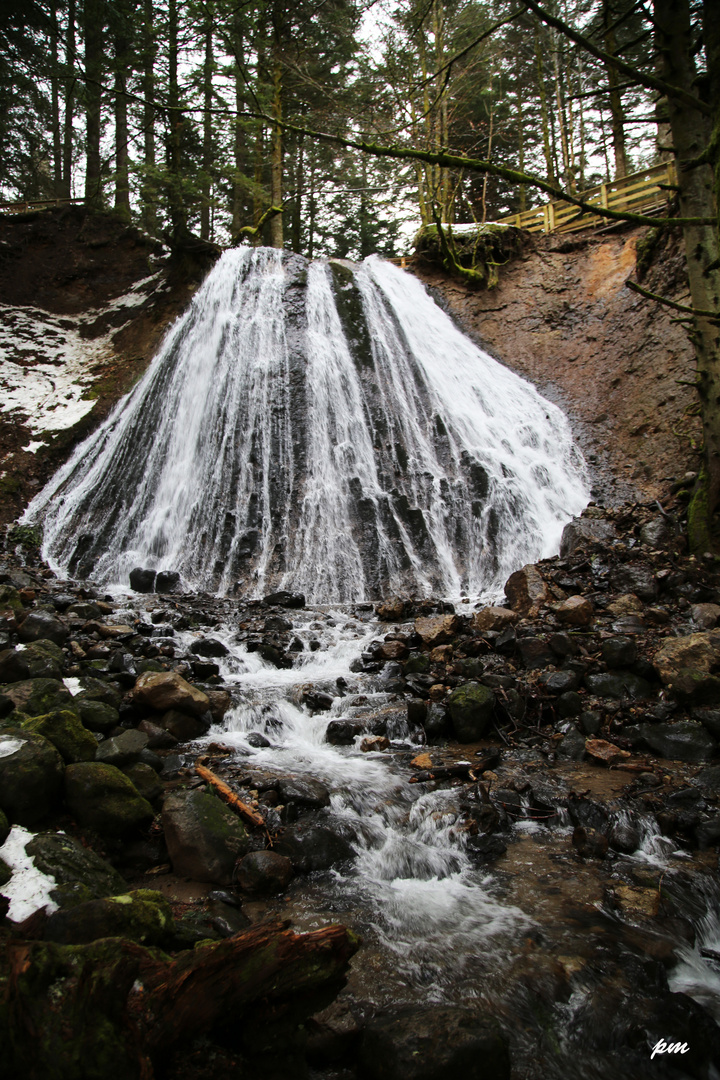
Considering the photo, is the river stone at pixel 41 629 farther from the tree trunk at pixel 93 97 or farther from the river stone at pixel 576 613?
the tree trunk at pixel 93 97

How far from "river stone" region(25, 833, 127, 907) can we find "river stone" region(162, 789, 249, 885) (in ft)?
1.10

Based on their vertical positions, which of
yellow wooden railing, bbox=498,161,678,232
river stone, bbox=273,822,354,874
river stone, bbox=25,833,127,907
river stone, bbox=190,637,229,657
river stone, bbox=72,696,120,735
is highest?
yellow wooden railing, bbox=498,161,678,232

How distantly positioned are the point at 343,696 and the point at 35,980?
12.8ft

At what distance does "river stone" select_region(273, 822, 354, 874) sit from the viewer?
9.56ft

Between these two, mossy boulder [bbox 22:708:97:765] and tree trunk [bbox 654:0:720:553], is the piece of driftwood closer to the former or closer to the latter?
mossy boulder [bbox 22:708:97:765]

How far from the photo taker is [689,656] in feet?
14.3

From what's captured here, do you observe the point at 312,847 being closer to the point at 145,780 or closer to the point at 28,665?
the point at 145,780

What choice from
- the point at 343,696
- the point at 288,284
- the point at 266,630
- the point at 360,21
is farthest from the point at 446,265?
the point at 343,696

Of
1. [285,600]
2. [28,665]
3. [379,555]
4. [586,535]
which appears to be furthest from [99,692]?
[586,535]

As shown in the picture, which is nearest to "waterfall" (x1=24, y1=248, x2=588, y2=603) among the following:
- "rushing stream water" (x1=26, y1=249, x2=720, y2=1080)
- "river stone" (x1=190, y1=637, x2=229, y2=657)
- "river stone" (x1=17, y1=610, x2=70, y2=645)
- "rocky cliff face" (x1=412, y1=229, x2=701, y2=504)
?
"rushing stream water" (x1=26, y1=249, x2=720, y2=1080)

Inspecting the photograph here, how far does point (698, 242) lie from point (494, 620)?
443 cm

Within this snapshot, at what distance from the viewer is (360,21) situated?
5.08m

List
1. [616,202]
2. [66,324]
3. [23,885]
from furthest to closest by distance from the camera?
[616,202] → [66,324] → [23,885]

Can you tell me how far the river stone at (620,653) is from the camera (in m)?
4.73
